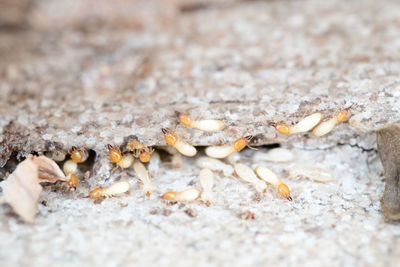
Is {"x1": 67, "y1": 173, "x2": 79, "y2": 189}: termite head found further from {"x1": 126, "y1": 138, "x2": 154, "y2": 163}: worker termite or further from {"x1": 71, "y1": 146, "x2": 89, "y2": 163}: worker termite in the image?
{"x1": 126, "y1": 138, "x2": 154, "y2": 163}: worker termite

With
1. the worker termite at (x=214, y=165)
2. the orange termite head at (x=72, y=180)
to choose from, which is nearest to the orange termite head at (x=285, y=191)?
the worker termite at (x=214, y=165)

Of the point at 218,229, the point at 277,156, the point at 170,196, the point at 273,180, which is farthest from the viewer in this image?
the point at 277,156

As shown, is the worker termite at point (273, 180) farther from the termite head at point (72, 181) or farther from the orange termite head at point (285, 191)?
the termite head at point (72, 181)

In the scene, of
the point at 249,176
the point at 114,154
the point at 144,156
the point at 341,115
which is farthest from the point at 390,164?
the point at 114,154

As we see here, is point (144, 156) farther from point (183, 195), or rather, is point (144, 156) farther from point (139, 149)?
point (183, 195)

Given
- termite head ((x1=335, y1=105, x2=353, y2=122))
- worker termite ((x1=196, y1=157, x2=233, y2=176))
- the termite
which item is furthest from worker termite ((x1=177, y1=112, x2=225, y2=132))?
termite head ((x1=335, y1=105, x2=353, y2=122))

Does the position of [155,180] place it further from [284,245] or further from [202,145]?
[284,245]

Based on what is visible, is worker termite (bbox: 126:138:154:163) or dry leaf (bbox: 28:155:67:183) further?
worker termite (bbox: 126:138:154:163)
